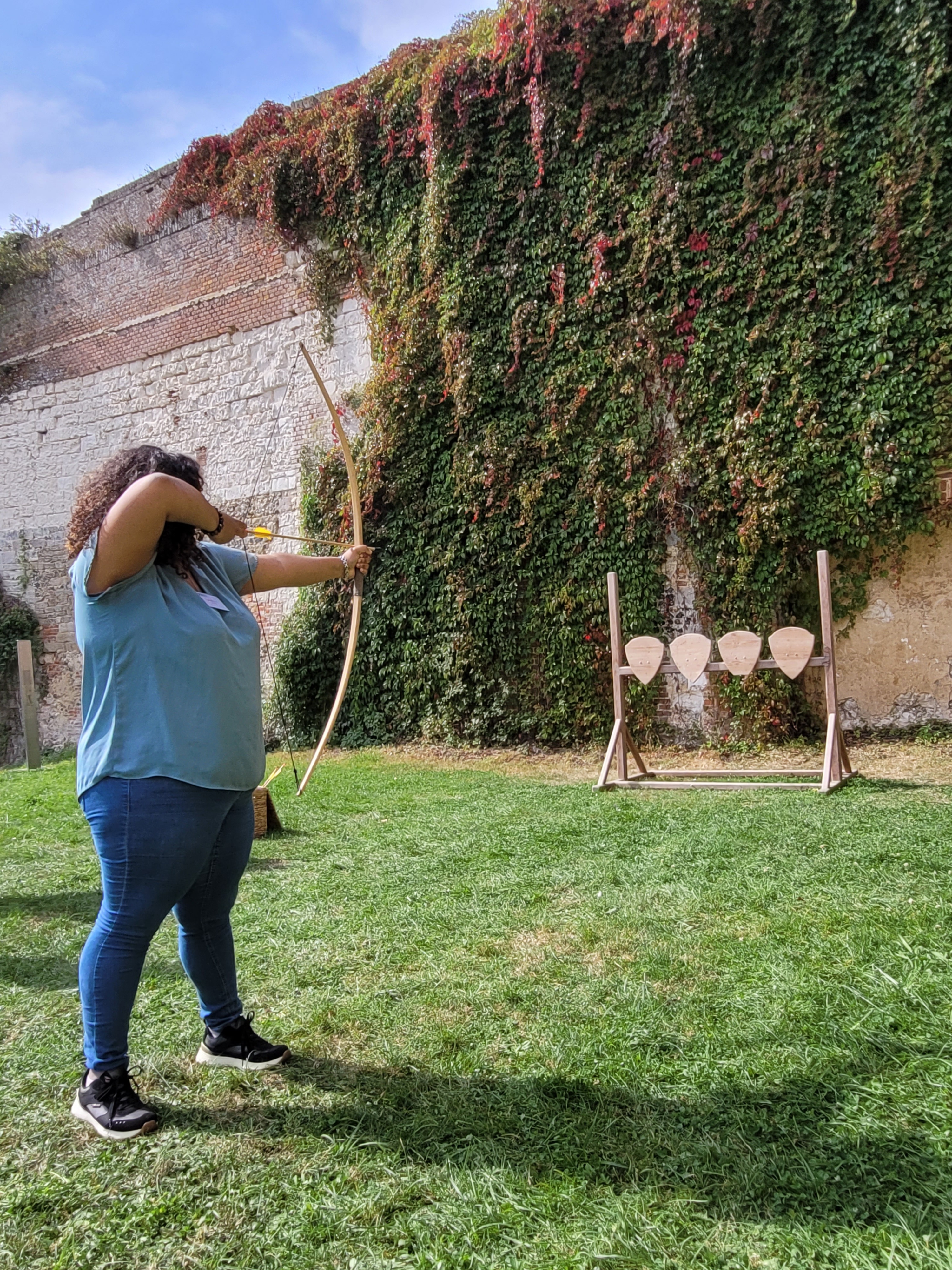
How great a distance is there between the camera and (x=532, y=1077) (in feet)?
6.63

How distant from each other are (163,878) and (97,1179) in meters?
0.56

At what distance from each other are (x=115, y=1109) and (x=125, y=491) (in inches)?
51.4

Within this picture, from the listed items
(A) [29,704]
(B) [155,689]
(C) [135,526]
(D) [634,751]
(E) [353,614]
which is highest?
(C) [135,526]

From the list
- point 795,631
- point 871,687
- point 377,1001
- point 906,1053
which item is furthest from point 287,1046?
point 871,687

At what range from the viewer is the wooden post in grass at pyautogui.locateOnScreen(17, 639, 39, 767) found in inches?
245

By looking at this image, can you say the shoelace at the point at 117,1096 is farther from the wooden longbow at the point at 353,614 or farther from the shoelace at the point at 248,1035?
the wooden longbow at the point at 353,614

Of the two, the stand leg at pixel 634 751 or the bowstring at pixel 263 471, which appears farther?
the bowstring at pixel 263 471

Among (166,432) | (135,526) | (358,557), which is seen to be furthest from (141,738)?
(166,432)

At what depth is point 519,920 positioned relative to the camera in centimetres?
314

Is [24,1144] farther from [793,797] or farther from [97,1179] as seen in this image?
[793,797]

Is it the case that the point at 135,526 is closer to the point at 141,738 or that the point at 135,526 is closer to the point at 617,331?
the point at 141,738

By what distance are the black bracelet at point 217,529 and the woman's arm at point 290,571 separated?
0.14 meters

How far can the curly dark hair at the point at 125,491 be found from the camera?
2.02m

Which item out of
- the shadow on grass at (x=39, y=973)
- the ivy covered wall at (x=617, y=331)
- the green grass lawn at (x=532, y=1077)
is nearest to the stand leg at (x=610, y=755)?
the ivy covered wall at (x=617, y=331)
